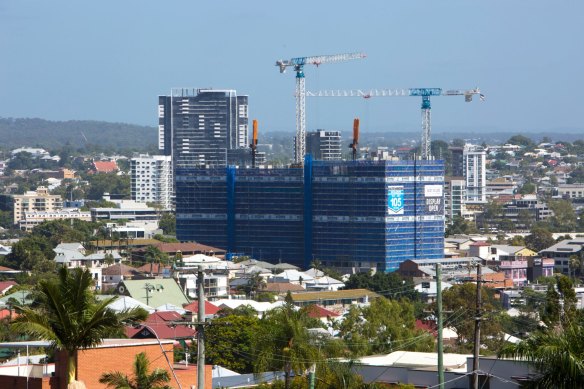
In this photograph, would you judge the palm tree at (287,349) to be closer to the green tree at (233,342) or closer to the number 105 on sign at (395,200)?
the green tree at (233,342)

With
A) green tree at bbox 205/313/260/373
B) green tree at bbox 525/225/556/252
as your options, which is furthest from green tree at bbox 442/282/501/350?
green tree at bbox 525/225/556/252

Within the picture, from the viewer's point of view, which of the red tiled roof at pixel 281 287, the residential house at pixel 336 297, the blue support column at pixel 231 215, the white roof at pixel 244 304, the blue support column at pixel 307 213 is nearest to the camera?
the white roof at pixel 244 304

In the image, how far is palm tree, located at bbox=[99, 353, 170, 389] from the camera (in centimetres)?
3284

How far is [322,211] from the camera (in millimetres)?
135250

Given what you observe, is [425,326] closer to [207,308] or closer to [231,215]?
[207,308]

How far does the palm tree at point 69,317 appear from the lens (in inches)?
1123

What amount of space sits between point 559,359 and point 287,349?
18027 millimetres

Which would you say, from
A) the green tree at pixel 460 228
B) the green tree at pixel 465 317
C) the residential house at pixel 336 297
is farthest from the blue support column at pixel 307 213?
the green tree at pixel 465 317

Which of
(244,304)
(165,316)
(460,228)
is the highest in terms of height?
(165,316)

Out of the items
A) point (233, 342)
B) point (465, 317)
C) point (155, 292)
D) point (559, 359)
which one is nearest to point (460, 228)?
point (155, 292)

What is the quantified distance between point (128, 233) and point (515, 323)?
9040 cm

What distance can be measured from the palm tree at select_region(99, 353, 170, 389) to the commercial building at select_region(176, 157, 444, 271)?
97.1 m

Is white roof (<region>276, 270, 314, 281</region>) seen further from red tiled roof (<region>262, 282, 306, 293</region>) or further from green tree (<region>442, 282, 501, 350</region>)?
green tree (<region>442, 282, 501, 350</region>)

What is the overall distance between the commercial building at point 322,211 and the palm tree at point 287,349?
85804 millimetres
